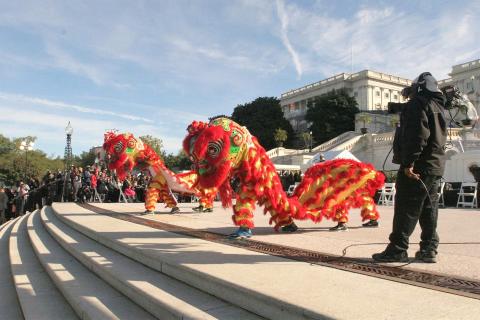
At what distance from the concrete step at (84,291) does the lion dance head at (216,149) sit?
2.16 m

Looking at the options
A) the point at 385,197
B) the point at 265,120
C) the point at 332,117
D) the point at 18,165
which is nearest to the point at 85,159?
the point at 18,165

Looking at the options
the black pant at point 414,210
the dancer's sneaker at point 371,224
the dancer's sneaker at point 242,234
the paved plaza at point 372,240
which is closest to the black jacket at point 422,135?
the black pant at point 414,210

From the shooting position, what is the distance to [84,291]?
14.1 ft

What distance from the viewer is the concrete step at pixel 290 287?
8.89 feet

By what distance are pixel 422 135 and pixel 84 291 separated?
3803 millimetres

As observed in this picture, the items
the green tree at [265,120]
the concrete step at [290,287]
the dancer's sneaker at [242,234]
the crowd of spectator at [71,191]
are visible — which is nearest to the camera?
the concrete step at [290,287]

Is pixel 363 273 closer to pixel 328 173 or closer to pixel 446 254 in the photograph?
pixel 446 254

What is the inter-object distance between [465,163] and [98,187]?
20189 millimetres

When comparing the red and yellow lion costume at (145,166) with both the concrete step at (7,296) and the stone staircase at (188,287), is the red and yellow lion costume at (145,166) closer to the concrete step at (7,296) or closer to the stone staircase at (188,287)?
the concrete step at (7,296)

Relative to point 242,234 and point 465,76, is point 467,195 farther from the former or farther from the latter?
point 465,76

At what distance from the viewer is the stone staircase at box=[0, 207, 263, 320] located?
3412 mm

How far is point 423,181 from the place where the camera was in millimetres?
4254

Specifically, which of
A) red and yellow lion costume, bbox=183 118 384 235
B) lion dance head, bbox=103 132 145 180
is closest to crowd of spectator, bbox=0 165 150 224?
lion dance head, bbox=103 132 145 180

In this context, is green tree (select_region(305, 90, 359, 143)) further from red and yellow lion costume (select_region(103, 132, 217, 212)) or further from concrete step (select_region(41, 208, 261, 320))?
concrete step (select_region(41, 208, 261, 320))
